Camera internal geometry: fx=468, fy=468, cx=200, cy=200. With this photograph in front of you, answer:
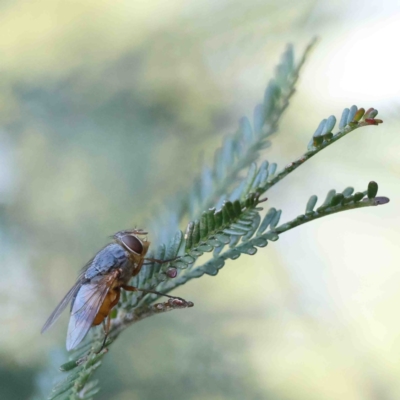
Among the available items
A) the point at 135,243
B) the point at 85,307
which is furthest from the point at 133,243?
the point at 85,307

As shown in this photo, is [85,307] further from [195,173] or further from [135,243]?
[195,173]

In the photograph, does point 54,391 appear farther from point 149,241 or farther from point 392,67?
point 392,67

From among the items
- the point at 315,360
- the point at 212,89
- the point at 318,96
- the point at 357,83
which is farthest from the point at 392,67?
the point at 315,360

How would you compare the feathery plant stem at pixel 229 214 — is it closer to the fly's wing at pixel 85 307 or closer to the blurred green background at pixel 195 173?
the fly's wing at pixel 85 307

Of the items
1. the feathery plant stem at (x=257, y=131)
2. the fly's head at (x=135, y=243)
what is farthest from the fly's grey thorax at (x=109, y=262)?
the feathery plant stem at (x=257, y=131)

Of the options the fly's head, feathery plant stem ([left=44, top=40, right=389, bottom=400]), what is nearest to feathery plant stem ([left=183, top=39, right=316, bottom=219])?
feathery plant stem ([left=44, top=40, right=389, bottom=400])
